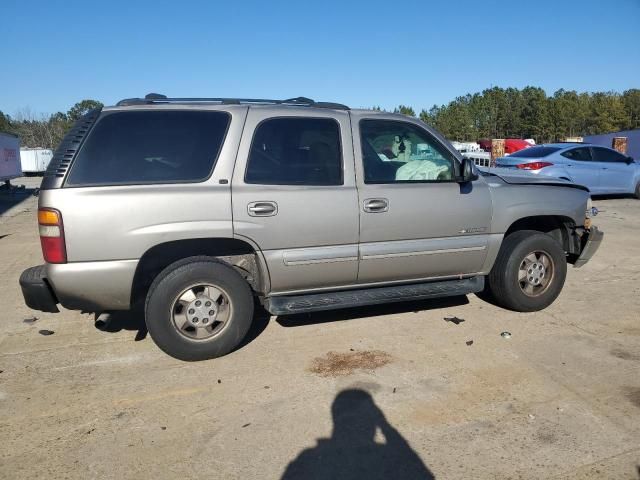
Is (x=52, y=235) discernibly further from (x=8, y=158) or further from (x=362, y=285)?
(x=8, y=158)

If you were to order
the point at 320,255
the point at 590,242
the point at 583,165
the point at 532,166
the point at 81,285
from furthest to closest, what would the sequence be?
the point at 583,165 < the point at 532,166 < the point at 590,242 < the point at 320,255 < the point at 81,285

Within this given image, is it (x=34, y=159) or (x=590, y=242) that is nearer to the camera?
(x=590, y=242)

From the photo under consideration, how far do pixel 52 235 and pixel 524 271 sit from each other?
411 cm

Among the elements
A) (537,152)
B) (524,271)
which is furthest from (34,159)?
(524,271)

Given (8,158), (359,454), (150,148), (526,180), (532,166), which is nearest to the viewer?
(359,454)

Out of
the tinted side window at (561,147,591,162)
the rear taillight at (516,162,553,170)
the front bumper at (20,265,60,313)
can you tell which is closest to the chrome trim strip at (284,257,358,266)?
the front bumper at (20,265,60,313)

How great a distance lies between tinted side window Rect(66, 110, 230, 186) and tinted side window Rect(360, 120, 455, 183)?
127 cm

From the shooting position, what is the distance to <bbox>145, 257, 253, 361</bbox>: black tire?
12.3ft

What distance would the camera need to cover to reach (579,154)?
1316 cm

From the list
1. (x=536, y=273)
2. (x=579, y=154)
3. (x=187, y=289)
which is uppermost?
(x=579, y=154)

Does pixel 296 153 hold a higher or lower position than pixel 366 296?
higher

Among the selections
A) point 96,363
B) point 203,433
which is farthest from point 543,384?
point 96,363

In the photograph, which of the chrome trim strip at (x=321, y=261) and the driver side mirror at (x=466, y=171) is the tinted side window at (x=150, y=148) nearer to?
the chrome trim strip at (x=321, y=261)

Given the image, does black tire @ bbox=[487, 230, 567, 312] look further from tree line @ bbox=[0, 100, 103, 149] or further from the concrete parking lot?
tree line @ bbox=[0, 100, 103, 149]
